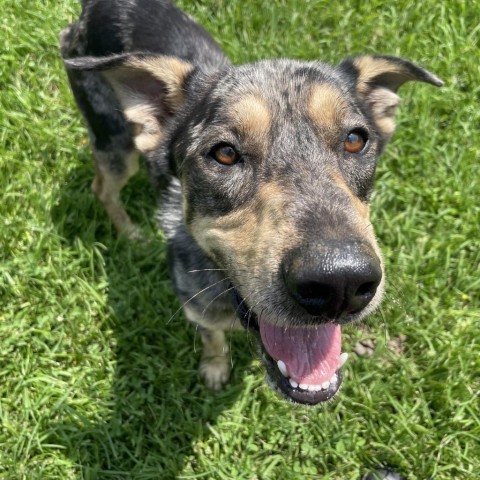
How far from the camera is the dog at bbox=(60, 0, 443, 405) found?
2748 mm

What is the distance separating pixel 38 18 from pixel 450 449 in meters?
6.20

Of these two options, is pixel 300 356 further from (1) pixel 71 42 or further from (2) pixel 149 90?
(1) pixel 71 42

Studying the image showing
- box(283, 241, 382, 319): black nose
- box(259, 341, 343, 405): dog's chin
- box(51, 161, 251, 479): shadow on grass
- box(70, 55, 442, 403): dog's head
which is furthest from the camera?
box(51, 161, 251, 479): shadow on grass

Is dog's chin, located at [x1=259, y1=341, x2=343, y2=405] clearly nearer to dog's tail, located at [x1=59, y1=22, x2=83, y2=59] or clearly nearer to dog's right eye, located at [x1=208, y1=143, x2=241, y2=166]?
dog's right eye, located at [x1=208, y1=143, x2=241, y2=166]

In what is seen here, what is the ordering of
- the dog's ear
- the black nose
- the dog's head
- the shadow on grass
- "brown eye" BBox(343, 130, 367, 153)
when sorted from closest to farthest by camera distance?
1. the black nose
2. the dog's head
3. "brown eye" BBox(343, 130, 367, 153)
4. the dog's ear
5. the shadow on grass

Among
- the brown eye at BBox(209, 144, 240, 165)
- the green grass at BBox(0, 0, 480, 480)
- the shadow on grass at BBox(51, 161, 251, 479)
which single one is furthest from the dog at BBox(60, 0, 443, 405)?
the green grass at BBox(0, 0, 480, 480)

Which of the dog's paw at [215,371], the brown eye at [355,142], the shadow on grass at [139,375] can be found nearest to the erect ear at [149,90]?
the brown eye at [355,142]

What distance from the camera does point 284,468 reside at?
460 centimetres

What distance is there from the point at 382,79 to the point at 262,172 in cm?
142

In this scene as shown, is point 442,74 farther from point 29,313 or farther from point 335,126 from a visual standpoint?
point 29,313

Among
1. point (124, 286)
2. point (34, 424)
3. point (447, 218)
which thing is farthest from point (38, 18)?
point (447, 218)

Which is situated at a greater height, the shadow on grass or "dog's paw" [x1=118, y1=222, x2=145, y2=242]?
"dog's paw" [x1=118, y1=222, x2=145, y2=242]

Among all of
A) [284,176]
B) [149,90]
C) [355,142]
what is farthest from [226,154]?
[149,90]

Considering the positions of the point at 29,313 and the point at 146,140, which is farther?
the point at 29,313
